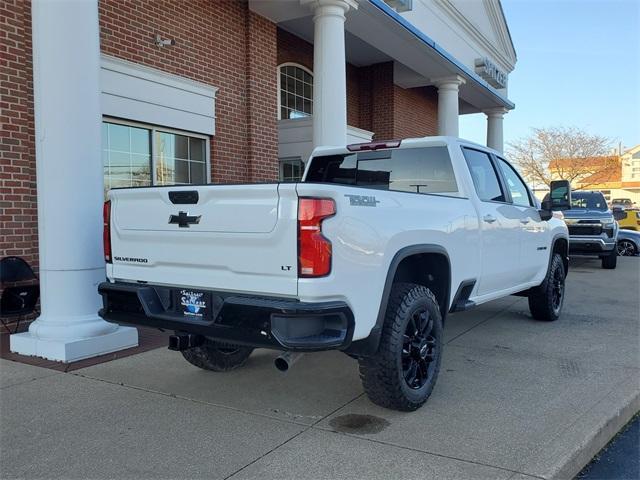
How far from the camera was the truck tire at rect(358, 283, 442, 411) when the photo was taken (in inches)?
145

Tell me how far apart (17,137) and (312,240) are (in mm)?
4553

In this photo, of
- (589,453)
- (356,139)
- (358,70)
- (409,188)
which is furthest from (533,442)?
(358,70)

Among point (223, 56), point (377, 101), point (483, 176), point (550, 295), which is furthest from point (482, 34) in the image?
point (483, 176)

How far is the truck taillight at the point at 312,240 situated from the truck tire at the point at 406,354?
85 cm

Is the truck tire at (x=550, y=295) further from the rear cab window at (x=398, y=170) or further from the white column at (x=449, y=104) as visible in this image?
the white column at (x=449, y=104)

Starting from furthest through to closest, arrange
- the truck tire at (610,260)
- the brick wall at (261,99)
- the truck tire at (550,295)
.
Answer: the truck tire at (610,260) → the brick wall at (261,99) → the truck tire at (550,295)

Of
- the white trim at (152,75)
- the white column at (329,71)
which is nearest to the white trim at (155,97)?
the white trim at (152,75)

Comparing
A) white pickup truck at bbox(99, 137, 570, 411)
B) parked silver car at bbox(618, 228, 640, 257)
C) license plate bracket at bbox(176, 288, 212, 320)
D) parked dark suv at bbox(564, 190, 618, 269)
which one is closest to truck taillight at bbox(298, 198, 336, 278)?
white pickup truck at bbox(99, 137, 570, 411)

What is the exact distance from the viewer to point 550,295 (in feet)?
22.6

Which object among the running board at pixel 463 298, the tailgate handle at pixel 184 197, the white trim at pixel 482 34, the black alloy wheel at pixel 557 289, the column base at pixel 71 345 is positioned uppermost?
the white trim at pixel 482 34

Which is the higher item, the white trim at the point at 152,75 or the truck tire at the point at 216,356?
the white trim at the point at 152,75

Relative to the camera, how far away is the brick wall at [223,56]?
24.5ft

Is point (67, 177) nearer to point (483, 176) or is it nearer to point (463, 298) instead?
point (463, 298)

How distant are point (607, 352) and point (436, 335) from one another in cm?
243
